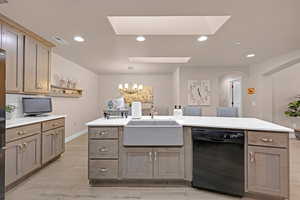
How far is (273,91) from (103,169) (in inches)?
223

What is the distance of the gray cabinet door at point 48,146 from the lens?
297 centimetres

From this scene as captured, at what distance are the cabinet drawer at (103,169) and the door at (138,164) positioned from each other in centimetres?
15

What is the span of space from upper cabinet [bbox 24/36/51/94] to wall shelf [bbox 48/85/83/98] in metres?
0.52

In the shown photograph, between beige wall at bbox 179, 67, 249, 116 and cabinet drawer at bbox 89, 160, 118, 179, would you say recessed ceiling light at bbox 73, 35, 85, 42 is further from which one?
beige wall at bbox 179, 67, 249, 116

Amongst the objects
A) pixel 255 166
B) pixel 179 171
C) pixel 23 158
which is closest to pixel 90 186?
pixel 23 158

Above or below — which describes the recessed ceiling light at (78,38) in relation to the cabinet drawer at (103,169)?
above

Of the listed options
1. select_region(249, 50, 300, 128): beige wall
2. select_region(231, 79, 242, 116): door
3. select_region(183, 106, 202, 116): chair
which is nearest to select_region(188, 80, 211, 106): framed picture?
select_region(249, 50, 300, 128): beige wall

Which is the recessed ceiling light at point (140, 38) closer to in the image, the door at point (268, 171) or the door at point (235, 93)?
the door at point (268, 171)

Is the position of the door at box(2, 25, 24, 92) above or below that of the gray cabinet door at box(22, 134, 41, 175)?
above

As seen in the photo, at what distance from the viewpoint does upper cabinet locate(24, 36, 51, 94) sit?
9.89 ft

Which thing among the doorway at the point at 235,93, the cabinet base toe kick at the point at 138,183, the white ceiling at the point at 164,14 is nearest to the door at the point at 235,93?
the doorway at the point at 235,93

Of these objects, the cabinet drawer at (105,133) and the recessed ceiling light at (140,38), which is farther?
the recessed ceiling light at (140,38)

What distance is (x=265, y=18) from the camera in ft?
7.92

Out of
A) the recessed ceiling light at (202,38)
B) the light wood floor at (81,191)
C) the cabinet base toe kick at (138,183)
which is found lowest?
the light wood floor at (81,191)
